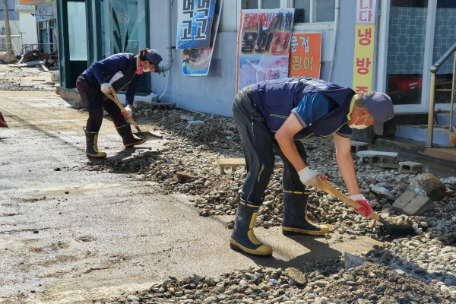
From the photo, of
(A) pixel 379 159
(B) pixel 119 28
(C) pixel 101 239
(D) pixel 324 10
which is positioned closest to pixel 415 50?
(D) pixel 324 10

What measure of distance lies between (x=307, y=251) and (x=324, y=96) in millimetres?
1429

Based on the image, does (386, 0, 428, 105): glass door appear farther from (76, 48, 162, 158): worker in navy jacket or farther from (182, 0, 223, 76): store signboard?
(182, 0, 223, 76): store signboard

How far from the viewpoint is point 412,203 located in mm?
5418

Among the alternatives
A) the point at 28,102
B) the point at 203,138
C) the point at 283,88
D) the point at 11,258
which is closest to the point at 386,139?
the point at 203,138

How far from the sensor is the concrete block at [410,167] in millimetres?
6803

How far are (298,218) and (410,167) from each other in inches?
97.9

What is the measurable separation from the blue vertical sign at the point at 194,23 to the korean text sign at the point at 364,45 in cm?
386

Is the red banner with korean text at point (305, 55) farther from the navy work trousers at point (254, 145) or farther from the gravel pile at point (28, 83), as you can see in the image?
the gravel pile at point (28, 83)

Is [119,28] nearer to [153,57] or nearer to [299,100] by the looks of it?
[153,57]

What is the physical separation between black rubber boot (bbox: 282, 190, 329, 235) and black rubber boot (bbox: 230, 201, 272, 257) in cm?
53

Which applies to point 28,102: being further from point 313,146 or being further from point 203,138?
point 313,146

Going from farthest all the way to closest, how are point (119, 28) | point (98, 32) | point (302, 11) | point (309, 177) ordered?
point (98, 32) → point (119, 28) → point (302, 11) → point (309, 177)

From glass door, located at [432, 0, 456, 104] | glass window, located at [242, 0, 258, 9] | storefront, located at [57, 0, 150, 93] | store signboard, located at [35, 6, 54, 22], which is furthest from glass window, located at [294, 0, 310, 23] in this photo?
store signboard, located at [35, 6, 54, 22]

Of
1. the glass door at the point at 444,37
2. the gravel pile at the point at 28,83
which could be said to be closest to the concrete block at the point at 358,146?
the glass door at the point at 444,37
